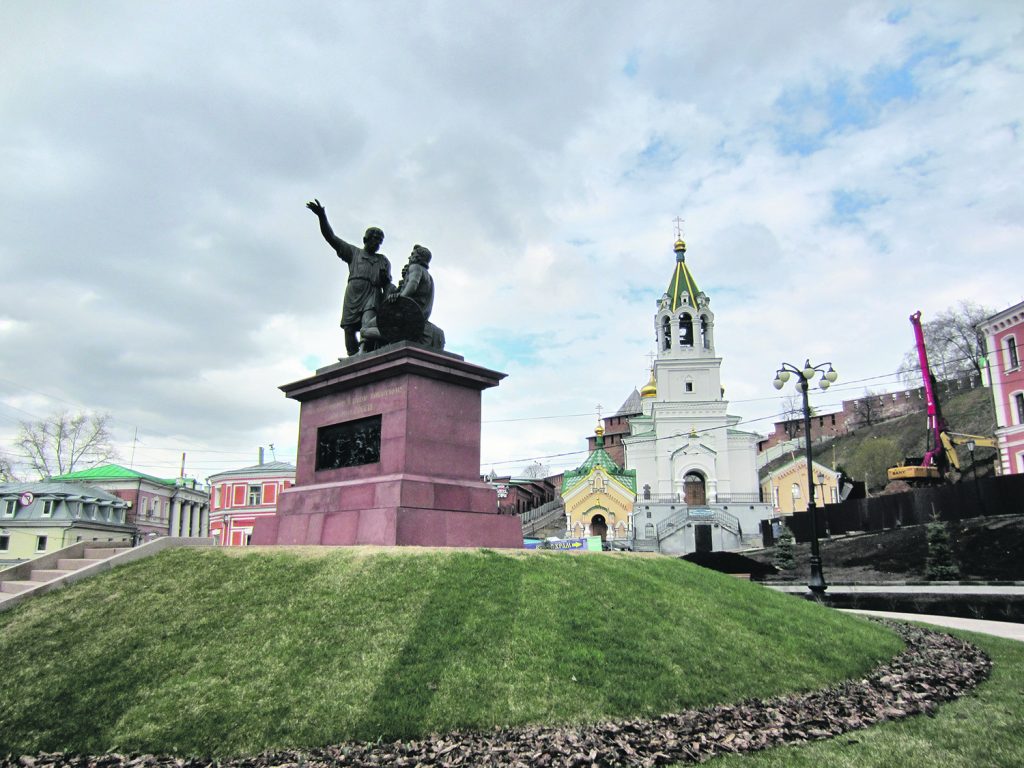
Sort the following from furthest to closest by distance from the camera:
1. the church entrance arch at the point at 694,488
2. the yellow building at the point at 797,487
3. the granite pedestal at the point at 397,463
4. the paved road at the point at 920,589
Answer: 1. the yellow building at the point at 797,487
2. the church entrance arch at the point at 694,488
3. the paved road at the point at 920,589
4. the granite pedestal at the point at 397,463

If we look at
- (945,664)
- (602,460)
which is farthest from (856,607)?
(602,460)

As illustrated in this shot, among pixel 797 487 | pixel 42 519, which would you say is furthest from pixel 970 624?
pixel 42 519

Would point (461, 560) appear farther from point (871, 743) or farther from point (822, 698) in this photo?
point (871, 743)

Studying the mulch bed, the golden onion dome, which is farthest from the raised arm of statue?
the golden onion dome

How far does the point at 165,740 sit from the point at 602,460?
56.3 metres

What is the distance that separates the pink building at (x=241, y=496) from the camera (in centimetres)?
5394

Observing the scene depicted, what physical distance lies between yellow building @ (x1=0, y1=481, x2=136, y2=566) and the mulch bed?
4268 cm

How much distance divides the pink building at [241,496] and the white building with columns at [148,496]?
6028 millimetres

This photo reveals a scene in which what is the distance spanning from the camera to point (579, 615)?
7707 mm

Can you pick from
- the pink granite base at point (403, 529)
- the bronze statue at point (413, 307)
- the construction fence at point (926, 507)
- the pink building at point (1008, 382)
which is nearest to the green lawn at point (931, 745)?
the pink granite base at point (403, 529)

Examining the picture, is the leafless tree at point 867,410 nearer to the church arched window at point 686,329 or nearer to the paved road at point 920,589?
the church arched window at point 686,329

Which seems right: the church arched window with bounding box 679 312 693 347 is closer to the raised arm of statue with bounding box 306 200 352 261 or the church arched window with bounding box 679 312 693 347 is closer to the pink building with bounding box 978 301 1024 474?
the pink building with bounding box 978 301 1024 474

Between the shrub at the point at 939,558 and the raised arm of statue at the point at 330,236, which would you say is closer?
the raised arm of statue at the point at 330,236

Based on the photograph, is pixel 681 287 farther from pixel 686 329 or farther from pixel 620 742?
pixel 620 742
